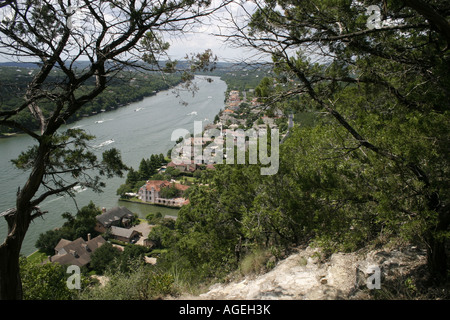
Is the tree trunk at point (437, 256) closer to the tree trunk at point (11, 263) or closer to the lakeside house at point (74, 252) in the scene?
the tree trunk at point (11, 263)

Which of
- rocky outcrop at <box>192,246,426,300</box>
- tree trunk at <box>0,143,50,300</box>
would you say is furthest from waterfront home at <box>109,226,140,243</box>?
tree trunk at <box>0,143,50,300</box>

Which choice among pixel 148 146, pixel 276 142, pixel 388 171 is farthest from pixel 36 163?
pixel 148 146

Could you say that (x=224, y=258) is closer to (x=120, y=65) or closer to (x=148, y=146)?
(x=120, y=65)

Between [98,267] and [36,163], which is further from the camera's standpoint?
[98,267]

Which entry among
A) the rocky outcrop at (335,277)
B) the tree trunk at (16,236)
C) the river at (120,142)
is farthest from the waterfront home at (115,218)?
the tree trunk at (16,236)

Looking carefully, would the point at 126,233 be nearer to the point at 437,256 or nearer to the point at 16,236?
the point at 16,236
